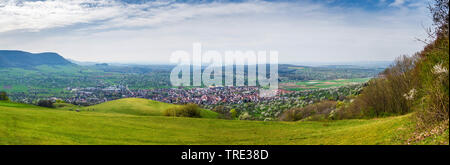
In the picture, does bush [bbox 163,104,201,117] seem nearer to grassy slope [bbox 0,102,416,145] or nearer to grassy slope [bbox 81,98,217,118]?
grassy slope [bbox 81,98,217,118]

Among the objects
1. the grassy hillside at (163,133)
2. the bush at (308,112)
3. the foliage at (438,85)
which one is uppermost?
the foliage at (438,85)

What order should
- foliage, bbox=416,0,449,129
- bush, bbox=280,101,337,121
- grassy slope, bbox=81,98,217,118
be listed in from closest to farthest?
1. foliage, bbox=416,0,449,129
2. bush, bbox=280,101,337,121
3. grassy slope, bbox=81,98,217,118

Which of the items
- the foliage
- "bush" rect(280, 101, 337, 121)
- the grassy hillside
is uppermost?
the foliage

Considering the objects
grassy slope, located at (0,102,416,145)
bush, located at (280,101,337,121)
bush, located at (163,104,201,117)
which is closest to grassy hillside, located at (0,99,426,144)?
grassy slope, located at (0,102,416,145)

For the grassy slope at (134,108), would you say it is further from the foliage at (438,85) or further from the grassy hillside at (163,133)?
the foliage at (438,85)

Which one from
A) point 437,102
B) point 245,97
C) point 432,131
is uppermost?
point 437,102

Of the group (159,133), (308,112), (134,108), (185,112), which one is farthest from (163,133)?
(308,112)

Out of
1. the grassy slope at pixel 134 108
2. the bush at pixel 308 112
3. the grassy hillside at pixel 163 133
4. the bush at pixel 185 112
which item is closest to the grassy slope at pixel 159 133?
the grassy hillside at pixel 163 133

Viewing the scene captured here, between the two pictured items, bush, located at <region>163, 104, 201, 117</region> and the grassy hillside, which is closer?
the grassy hillside
